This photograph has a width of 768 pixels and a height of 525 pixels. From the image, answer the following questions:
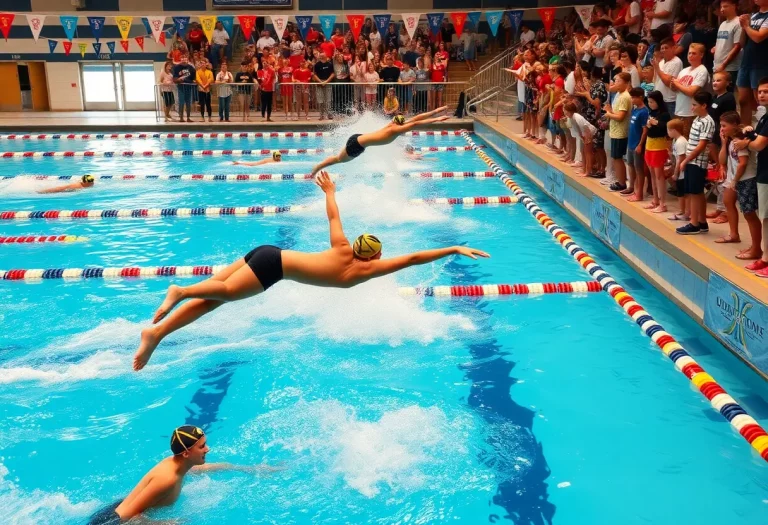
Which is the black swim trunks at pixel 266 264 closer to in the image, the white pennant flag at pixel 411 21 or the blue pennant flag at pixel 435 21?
the white pennant flag at pixel 411 21

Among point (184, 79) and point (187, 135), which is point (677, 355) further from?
point (184, 79)

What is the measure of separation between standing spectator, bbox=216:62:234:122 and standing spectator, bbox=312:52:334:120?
2.25 meters

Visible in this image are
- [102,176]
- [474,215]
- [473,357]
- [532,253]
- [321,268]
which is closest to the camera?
[321,268]

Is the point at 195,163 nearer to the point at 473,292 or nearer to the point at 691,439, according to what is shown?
the point at 473,292

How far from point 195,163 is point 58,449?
11.0 meters

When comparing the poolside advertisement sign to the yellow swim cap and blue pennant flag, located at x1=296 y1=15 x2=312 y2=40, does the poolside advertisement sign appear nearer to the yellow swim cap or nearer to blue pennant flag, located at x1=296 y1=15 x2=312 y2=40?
the yellow swim cap

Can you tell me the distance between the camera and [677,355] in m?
5.26

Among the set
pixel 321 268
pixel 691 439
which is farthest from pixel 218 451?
pixel 691 439

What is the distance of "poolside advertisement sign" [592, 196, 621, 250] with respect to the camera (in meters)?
7.64

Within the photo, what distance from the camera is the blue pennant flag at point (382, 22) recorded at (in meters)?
19.6

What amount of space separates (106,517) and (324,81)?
16.6m

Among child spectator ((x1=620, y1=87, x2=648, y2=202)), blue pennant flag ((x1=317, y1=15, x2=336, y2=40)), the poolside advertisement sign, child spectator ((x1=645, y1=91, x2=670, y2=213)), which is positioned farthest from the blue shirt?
blue pennant flag ((x1=317, y1=15, x2=336, y2=40))

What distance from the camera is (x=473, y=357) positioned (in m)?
5.63

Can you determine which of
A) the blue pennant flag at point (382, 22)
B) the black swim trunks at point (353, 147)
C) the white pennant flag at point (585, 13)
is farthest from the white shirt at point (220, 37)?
the black swim trunks at point (353, 147)
